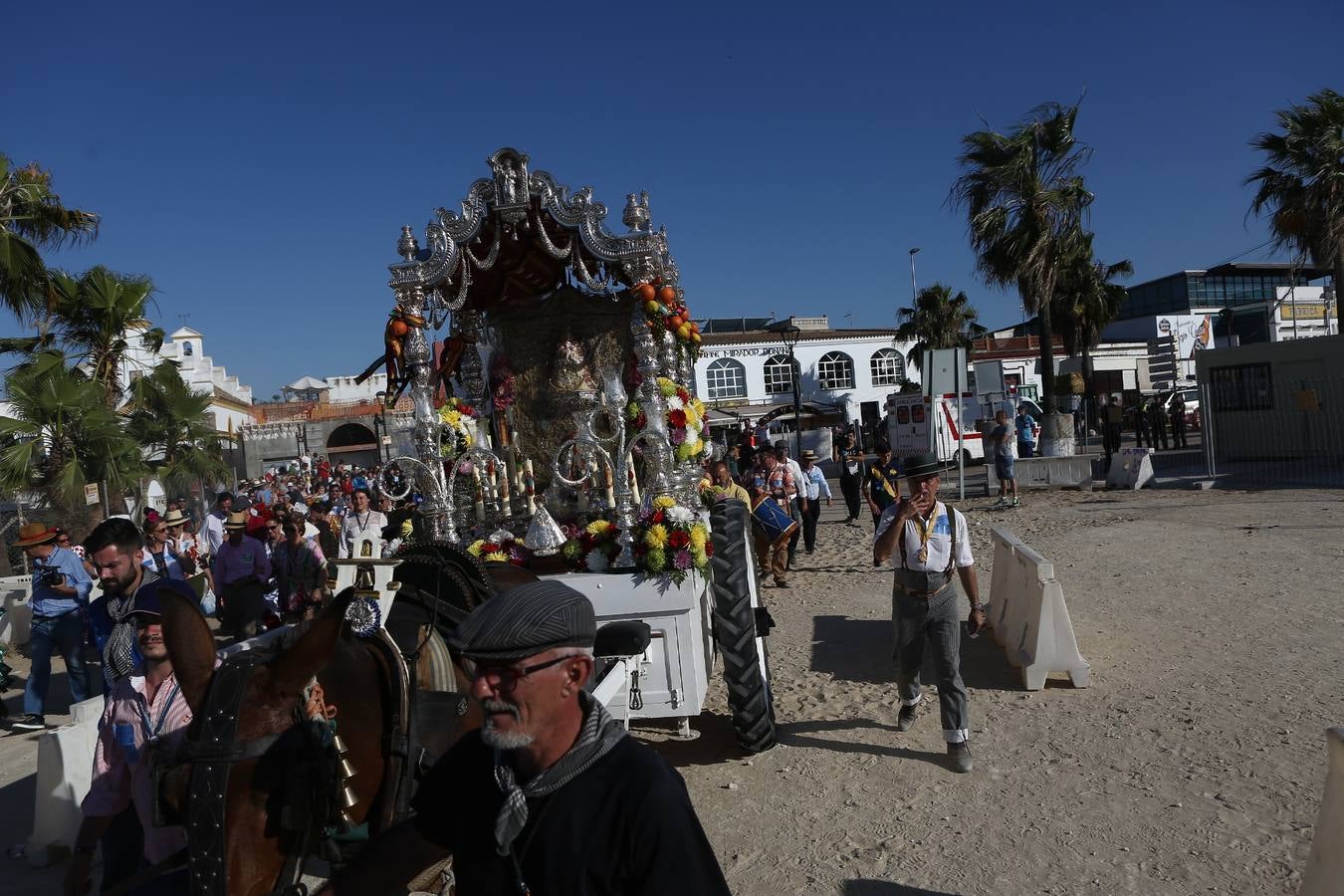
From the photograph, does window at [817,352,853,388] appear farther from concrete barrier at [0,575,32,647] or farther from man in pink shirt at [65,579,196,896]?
man in pink shirt at [65,579,196,896]

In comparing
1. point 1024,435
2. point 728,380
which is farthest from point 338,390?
point 1024,435

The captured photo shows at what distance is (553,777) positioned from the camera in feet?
5.33

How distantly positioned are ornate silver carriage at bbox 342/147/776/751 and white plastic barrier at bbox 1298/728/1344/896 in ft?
7.39

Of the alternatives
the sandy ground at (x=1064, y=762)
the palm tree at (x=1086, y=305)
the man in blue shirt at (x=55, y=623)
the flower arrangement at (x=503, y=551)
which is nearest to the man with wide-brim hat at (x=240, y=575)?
the man in blue shirt at (x=55, y=623)

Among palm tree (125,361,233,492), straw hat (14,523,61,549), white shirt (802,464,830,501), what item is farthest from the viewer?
palm tree (125,361,233,492)

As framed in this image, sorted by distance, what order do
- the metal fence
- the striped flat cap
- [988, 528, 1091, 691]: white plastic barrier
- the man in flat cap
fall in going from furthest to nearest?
the metal fence
[988, 528, 1091, 691]: white plastic barrier
the striped flat cap
the man in flat cap

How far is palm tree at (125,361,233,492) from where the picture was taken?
49.5 ft

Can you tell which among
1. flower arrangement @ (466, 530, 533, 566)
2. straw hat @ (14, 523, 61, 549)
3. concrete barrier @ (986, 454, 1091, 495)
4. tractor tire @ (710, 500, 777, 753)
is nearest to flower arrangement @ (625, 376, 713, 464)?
tractor tire @ (710, 500, 777, 753)

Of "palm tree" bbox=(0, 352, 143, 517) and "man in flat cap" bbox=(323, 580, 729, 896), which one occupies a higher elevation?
"palm tree" bbox=(0, 352, 143, 517)

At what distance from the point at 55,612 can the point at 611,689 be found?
6.84 m

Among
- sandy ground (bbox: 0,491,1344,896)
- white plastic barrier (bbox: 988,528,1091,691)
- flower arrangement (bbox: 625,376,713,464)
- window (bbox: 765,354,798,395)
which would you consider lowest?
sandy ground (bbox: 0,491,1344,896)

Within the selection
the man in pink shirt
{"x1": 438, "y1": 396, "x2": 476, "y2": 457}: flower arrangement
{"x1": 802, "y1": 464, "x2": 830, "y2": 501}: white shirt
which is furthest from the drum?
the man in pink shirt

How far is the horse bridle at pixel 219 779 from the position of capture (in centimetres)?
197

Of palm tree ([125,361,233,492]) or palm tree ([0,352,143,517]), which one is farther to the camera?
palm tree ([125,361,233,492])
